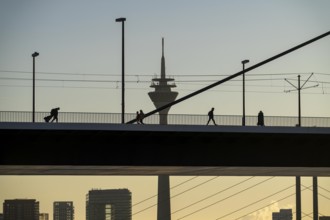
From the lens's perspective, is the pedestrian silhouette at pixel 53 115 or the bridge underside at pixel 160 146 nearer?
the bridge underside at pixel 160 146

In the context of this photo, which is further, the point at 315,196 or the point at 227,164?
the point at 315,196

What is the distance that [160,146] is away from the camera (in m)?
104

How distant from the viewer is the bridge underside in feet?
333

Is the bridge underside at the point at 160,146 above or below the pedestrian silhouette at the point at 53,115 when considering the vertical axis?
below

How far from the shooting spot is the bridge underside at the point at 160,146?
333 feet

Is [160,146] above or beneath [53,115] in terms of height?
beneath

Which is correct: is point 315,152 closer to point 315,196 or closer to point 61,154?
point 61,154

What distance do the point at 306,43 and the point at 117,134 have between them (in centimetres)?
1539

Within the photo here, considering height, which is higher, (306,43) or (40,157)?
(306,43)

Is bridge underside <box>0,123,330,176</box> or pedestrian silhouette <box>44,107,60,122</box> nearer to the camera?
bridge underside <box>0,123,330,176</box>

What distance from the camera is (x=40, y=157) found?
10181 centimetres

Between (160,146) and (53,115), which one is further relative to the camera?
(53,115)

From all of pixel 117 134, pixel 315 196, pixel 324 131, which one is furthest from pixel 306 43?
pixel 315 196

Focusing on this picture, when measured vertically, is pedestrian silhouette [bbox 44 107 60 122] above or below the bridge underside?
above
